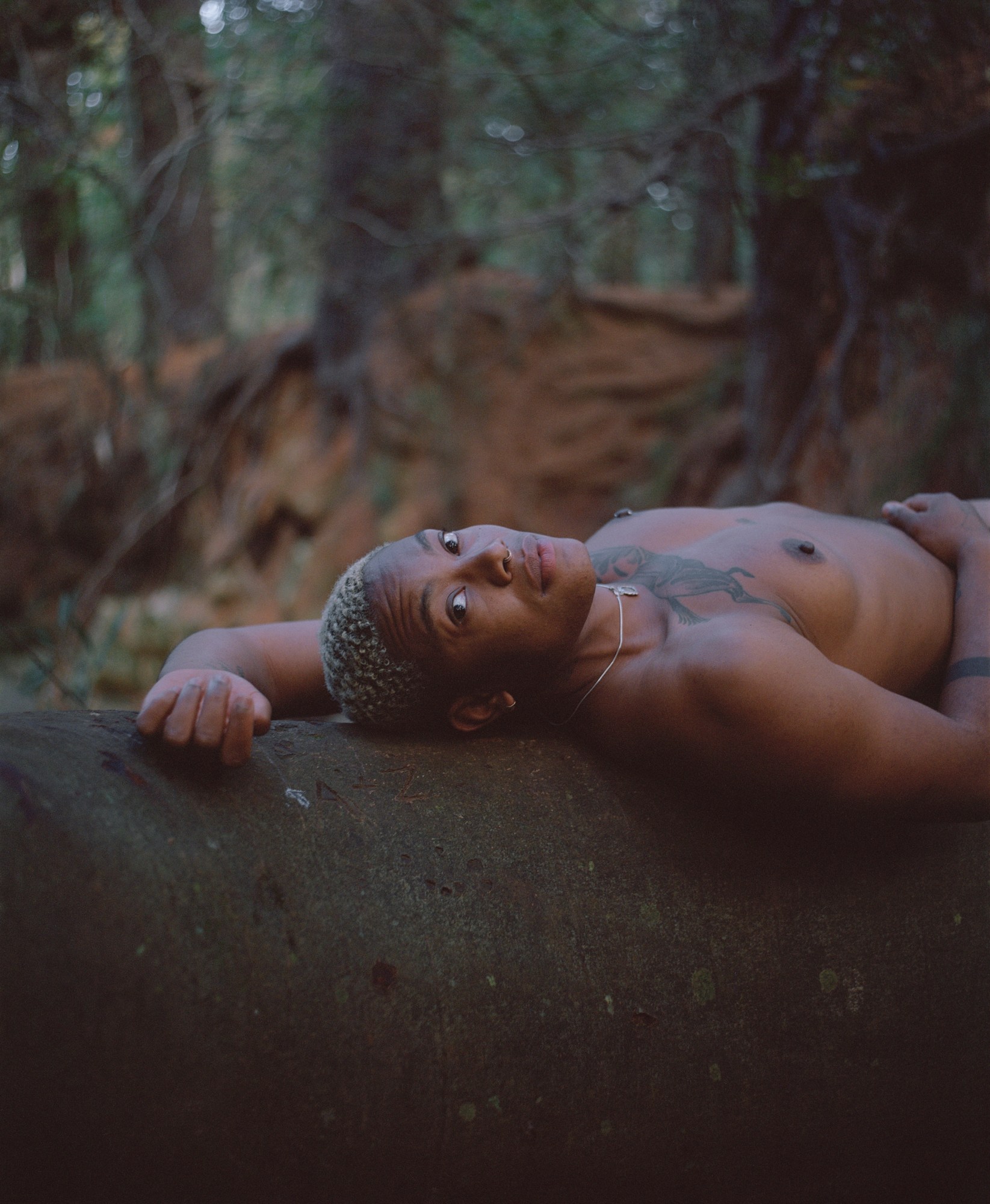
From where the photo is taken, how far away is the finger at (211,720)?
156 centimetres

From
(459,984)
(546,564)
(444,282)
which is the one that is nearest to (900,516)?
(546,564)

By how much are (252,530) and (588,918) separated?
20.4 ft

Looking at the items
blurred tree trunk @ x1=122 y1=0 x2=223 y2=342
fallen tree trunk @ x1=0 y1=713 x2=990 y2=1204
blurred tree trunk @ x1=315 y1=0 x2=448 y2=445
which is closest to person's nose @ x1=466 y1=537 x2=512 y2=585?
fallen tree trunk @ x1=0 y1=713 x2=990 y2=1204

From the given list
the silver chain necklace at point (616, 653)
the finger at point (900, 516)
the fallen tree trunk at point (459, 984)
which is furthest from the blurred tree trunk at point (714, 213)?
the fallen tree trunk at point (459, 984)

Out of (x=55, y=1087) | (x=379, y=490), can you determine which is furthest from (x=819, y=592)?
(x=379, y=490)

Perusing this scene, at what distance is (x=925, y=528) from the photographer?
2.63 metres

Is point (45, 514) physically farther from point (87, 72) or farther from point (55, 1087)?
point (55, 1087)

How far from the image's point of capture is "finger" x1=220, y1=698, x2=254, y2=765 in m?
1.58

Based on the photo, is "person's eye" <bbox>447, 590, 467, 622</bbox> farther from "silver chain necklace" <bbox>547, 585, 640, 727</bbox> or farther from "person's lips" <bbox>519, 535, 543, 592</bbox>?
"silver chain necklace" <bbox>547, 585, 640, 727</bbox>

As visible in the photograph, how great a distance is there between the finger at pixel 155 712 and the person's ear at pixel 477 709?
0.62 meters

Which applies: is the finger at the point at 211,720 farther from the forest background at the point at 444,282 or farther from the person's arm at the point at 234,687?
the forest background at the point at 444,282

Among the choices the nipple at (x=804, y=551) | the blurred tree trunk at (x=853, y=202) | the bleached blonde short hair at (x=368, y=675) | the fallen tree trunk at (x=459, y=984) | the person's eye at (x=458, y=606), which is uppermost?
the blurred tree trunk at (x=853, y=202)

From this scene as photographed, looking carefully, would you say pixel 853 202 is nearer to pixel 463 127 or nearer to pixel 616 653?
pixel 463 127

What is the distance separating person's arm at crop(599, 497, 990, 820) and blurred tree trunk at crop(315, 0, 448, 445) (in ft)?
16.2
